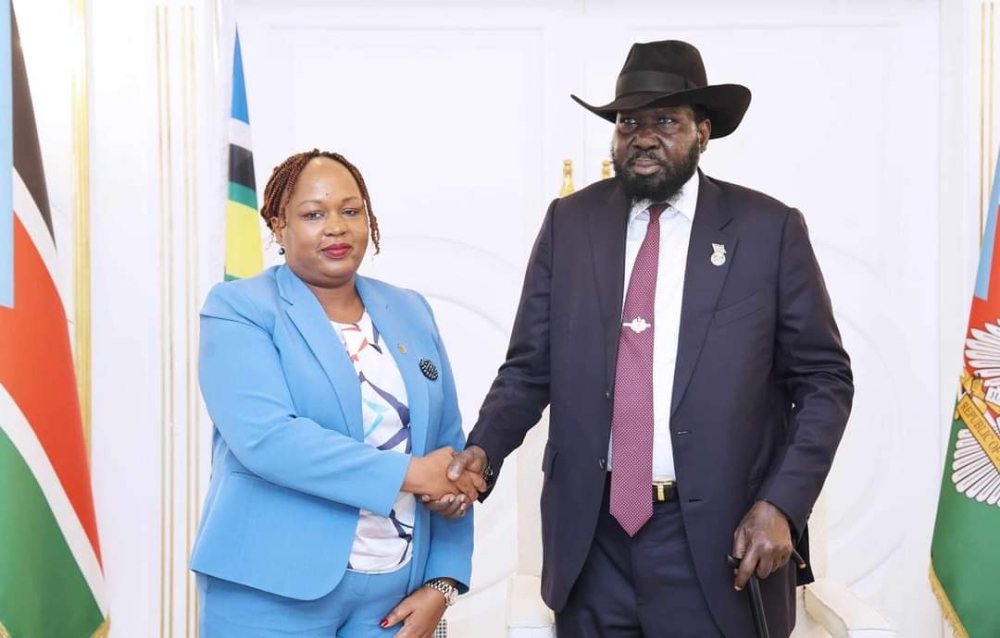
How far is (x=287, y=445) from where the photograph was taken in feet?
6.96

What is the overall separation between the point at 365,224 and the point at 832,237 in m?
2.22

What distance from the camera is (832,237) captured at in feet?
13.2

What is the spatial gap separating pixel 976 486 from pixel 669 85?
1698mm

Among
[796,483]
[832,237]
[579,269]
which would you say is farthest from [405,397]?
[832,237]

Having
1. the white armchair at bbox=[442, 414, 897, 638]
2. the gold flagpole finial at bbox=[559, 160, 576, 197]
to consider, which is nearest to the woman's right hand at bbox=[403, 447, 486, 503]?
the white armchair at bbox=[442, 414, 897, 638]

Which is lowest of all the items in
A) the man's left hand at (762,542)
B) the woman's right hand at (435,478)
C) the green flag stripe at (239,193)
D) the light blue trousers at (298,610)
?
the light blue trousers at (298,610)

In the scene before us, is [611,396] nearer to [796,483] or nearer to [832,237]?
[796,483]

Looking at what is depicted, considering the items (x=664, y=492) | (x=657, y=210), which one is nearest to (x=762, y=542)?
(x=664, y=492)

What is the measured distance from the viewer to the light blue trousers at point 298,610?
214cm

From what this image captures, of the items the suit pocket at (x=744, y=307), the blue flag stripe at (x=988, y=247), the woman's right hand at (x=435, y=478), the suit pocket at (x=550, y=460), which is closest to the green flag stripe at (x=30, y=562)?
the woman's right hand at (x=435, y=478)

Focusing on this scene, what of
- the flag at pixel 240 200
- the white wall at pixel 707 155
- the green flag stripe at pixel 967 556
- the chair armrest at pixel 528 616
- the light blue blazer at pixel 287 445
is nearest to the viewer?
the light blue blazer at pixel 287 445

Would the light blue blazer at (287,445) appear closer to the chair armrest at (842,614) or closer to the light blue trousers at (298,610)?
the light blue trousers at (298,610)

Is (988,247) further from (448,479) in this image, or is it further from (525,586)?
(448,479)

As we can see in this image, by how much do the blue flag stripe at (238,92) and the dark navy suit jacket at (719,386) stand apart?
1672 millimetres
